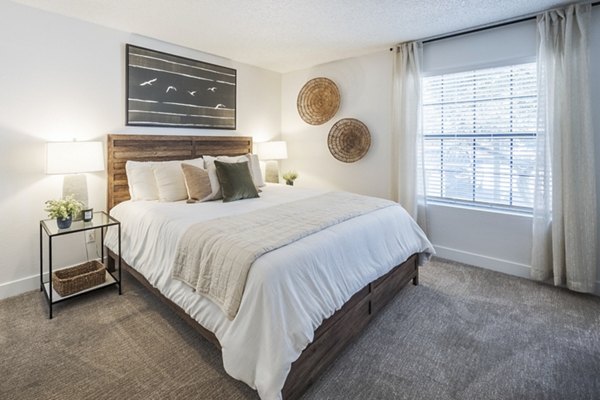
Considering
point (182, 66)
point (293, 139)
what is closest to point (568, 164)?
point (293, 139)

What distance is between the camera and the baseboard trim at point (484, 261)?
318 centimetres

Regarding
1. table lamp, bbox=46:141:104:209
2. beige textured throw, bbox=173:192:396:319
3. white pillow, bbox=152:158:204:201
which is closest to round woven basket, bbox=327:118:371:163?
beige textured throw, bbox=173:192:396:319

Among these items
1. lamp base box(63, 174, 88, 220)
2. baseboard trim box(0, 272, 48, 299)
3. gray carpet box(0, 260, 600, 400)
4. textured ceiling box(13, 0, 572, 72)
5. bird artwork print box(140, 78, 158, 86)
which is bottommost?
gray carpet box(0, 260, 600, 400)

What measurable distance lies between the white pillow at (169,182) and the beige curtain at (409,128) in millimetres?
2442

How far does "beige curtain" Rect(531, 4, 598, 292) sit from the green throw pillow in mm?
2708

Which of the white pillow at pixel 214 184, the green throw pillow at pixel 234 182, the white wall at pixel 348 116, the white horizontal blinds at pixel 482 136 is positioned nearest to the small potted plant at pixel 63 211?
the white pillow at pixel 214 184

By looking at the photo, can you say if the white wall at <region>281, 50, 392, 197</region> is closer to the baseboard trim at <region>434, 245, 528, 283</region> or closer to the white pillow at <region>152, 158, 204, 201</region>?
the baseboard trim at <region>434, 245, 528, 283</region>

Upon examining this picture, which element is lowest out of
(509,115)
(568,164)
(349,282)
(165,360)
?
(165,360)

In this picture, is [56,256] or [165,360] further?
[56,256]

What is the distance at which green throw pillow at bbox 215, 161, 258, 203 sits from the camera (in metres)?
3.04

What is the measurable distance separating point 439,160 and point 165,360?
3318 millimetres

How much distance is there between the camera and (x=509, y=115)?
317 centimetres

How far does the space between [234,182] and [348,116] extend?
203 centimetres

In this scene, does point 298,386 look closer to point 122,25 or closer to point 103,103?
point 103,103
